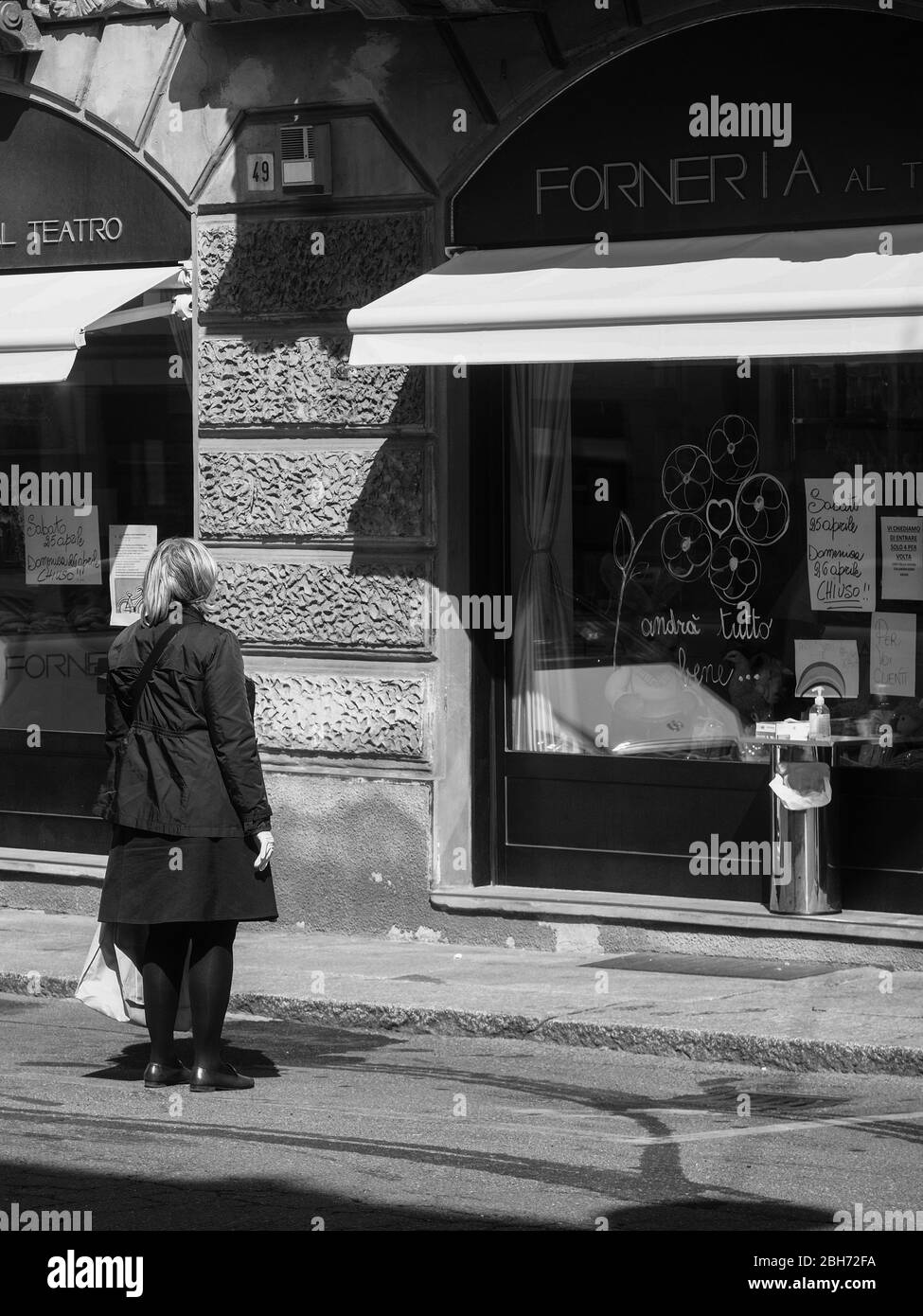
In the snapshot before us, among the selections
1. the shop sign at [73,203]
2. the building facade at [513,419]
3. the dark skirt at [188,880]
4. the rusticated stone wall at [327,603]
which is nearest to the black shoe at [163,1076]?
the dark skirt at [188,880]

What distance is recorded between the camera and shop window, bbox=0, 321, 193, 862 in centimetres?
1122

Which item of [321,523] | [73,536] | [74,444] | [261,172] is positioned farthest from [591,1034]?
[74,444]

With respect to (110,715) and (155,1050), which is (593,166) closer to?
(110,715)

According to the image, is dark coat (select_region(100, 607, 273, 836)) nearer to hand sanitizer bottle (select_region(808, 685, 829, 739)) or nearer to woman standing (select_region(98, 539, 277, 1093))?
woman standing (select_region(98, 539, 277, 1093))

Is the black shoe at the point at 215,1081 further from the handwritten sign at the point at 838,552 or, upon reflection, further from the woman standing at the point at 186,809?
the handwritten sign at the point at 838,552

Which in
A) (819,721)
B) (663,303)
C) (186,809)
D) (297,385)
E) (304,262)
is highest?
(304,262)

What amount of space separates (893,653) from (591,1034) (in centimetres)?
241

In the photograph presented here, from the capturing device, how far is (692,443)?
992cm

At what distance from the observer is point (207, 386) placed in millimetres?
10797

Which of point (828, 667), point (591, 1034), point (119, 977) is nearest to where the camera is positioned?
point (119, 977)

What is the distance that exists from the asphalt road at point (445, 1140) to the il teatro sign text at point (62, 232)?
4.48m

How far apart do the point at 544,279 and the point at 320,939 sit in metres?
3.26

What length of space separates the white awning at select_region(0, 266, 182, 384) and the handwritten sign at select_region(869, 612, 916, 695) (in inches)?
156

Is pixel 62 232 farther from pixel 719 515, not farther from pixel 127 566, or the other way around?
pixel 719 515
